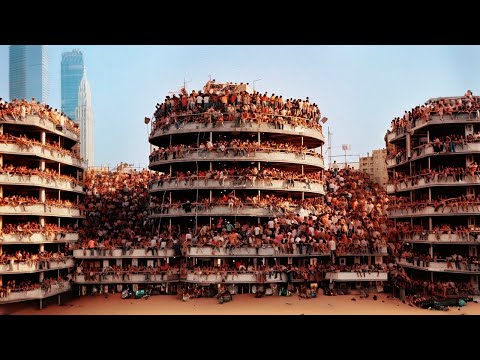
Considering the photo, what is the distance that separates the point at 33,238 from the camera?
3281 centimetres

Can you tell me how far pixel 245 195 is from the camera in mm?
39500

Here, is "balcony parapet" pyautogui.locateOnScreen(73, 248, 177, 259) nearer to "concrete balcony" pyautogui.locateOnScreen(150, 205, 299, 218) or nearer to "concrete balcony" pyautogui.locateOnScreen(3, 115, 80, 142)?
"concrete balcony" pyautogui.locateOnScreen(150, 205, 299, 218)

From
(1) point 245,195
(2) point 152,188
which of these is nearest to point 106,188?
(2) point 152,188

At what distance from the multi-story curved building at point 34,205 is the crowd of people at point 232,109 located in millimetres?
8754

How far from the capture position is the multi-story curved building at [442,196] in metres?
33.0

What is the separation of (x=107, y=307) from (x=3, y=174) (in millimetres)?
10900

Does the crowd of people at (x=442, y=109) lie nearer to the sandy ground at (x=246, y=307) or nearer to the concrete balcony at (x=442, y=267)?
the concrete balcony at (x=442, y=267)

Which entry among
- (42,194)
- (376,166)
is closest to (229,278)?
(42,194)

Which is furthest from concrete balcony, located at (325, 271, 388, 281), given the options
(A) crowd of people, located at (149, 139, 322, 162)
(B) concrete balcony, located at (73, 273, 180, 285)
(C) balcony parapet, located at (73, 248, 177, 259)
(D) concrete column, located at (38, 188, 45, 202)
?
(D) concrete column, located at (38, 188, 45, 202)

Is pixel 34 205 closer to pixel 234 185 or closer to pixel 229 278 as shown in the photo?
pixel 229 278

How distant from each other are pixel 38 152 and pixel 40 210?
3.96 metres
